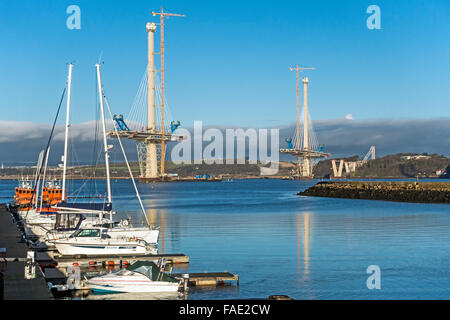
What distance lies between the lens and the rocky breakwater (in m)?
64.3

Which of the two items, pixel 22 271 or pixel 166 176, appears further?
pixel 166 176

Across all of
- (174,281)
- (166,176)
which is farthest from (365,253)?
(166,176)

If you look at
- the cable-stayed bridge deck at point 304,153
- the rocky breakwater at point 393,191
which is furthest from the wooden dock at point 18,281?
the cable-stayed bridge deck at point 304,153

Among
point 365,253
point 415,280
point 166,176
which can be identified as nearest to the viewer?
point 415,280

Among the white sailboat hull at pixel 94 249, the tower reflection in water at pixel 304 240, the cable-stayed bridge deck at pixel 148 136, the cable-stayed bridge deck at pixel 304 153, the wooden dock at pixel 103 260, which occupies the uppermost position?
the cable-stayed bridge deck at pixel 148 136

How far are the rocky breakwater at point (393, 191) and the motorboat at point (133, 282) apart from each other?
52082 mm

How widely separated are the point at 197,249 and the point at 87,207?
7441mm

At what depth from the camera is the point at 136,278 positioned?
600 inches

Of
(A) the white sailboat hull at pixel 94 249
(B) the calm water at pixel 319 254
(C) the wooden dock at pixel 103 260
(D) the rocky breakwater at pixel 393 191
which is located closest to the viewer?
(B) the calm water at pixel 319 254

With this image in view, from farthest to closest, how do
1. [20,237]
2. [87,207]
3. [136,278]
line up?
[87,207] → [20,237] → [136,278]

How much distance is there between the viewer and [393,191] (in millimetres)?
70312

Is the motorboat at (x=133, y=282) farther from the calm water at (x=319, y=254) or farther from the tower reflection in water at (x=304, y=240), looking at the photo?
the tower reflection in water at (x=304, y=240)

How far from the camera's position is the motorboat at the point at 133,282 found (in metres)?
15.2
